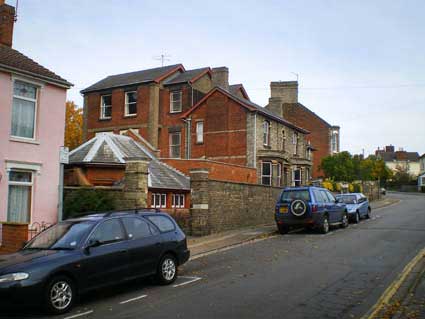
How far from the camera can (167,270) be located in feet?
35.3

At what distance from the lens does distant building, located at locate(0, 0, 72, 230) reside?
1648 centimetres

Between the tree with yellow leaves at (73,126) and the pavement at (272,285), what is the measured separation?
39082 millimetres

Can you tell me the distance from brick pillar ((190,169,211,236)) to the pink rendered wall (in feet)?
17.6

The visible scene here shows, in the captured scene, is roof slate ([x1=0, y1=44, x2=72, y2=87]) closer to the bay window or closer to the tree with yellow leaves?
the bay window

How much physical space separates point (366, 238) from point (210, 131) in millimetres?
20640

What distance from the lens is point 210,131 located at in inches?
1469

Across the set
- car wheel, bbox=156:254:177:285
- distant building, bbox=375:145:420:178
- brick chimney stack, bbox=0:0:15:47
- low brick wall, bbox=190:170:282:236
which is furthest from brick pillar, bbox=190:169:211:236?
distant building, bbox=375:145:420:178

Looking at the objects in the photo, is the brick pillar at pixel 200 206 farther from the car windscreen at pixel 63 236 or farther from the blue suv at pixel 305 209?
the car windscreen at pixel 63 236

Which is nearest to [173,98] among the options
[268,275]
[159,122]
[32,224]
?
[159,122]

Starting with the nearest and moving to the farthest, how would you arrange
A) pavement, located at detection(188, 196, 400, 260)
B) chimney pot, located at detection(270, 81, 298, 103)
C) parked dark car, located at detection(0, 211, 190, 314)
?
parked dark car, located at detection(0, 211, 190, 314) < pavement, located at detection(188, 196, 400, 260) < chimney pot, located at detection(270, 81, 298, 103)

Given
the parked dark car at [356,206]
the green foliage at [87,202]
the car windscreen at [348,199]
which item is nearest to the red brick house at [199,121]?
the car windscreen at [348,199]

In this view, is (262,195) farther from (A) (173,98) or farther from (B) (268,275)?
(A) (173,98)

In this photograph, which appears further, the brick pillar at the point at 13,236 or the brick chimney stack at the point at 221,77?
the brick chimney stack at the point at 221,77

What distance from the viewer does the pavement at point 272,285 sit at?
8.21 metres
